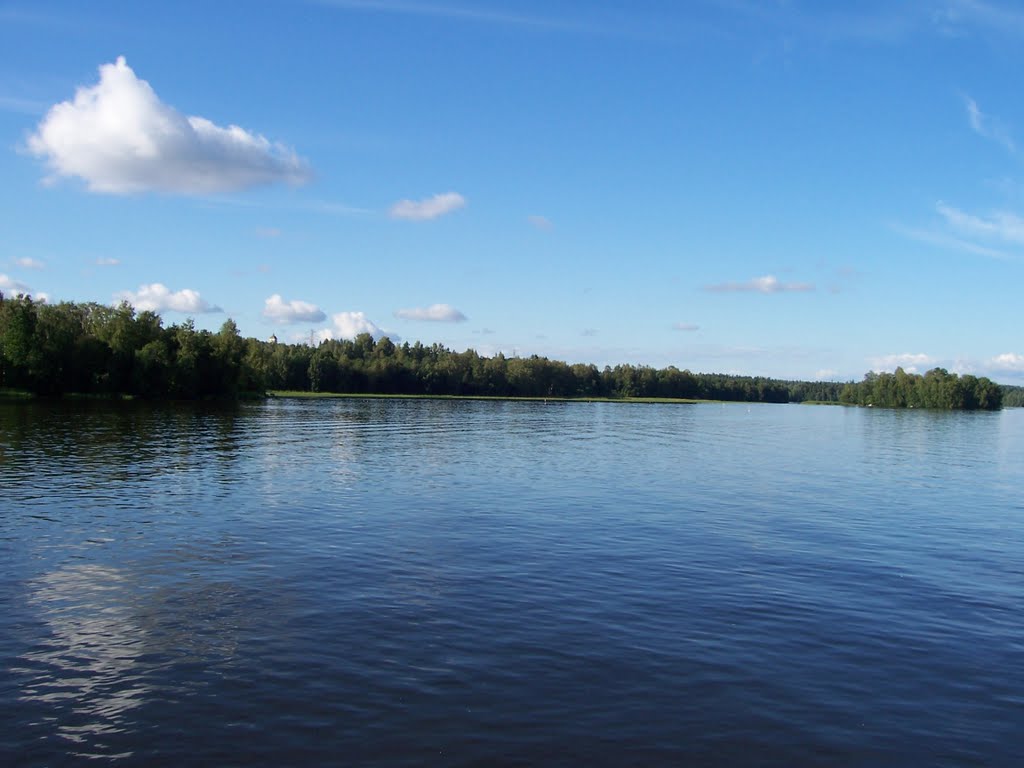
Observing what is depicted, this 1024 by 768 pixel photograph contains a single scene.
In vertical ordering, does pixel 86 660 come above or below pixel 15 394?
below

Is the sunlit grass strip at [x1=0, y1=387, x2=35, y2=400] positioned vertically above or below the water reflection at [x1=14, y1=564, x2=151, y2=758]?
above

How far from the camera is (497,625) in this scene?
17.8m

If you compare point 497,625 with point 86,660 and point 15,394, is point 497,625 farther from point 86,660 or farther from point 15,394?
point 15,394

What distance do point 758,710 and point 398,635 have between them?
7866 mm

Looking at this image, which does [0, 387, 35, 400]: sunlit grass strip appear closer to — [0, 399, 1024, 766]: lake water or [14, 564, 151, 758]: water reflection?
[0, 399, 1024, 766]: lake water

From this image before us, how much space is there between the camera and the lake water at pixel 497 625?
1240 centimetres

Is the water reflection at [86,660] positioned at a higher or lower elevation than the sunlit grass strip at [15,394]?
lower

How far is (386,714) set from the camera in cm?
1295

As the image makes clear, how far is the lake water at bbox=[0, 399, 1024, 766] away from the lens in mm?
12398

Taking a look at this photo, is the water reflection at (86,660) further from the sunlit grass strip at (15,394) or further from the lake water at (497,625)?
the sunlit grass strip at (15,394)

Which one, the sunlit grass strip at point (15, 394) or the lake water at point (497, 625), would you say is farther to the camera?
the sunlit grass strip at point (15, 394)

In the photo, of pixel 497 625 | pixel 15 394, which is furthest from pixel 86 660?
pixel 15 394

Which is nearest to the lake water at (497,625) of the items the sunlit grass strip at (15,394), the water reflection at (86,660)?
the water reflection at (86,660)

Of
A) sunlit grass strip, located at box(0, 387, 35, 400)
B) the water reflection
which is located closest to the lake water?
the water reflection
